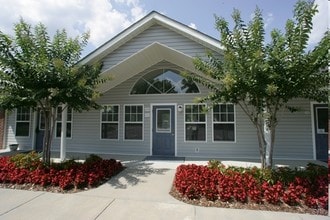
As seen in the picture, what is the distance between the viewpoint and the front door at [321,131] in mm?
8164

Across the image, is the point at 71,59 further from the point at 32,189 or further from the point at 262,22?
the point at 262,22

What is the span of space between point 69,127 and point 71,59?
469 centimetres

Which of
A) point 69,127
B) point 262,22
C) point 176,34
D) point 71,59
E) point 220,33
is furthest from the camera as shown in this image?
point 69,127

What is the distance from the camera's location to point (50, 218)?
3.90 m

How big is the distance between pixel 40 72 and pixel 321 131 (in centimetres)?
958

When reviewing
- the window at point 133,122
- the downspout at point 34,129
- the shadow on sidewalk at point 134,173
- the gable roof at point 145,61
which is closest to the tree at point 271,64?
the gable roof at point 145,61

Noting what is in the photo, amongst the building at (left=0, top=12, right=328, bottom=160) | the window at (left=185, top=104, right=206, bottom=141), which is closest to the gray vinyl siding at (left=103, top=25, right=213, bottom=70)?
the building at (left=0, top=12, right=328, bottom=160)

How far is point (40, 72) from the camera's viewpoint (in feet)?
19.7

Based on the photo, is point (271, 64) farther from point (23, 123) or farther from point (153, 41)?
point (23, 123)

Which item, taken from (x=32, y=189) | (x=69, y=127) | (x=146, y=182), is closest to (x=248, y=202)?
(x=146, y=182)

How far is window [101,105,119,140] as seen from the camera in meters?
9.95

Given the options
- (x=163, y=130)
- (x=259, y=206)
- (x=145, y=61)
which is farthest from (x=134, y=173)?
(x=145, y=61)

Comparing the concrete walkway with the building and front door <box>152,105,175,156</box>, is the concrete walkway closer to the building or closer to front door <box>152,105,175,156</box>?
front door <box>152,105,175,156</box>

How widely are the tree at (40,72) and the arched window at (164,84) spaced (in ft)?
10.5
